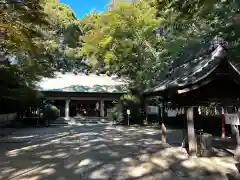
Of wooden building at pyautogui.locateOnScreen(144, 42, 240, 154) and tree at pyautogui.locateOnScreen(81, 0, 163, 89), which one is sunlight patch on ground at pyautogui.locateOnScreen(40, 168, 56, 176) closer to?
wooden building at pyautogui.locateOnScreen(144, 42, 240, 154)

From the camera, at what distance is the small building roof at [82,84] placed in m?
27.0

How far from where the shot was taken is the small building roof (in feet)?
88.7

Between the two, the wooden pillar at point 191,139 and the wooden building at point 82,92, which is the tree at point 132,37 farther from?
the wooden pillar at point 191,139

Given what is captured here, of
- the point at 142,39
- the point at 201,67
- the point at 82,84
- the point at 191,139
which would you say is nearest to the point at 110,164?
the point at 191,139

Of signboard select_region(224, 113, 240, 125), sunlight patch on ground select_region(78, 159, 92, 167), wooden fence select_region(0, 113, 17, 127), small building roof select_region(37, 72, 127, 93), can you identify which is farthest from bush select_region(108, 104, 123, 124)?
signboard select_region(224, 113, 240, 125)

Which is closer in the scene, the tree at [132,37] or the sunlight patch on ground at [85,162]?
the sunlight patch on ground at [85,162]

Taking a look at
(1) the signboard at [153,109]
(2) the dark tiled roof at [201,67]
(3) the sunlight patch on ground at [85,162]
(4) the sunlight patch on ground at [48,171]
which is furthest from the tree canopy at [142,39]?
(4) the sunlight patch on ground at [48,171]

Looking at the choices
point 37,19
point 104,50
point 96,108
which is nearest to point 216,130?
point 37,19

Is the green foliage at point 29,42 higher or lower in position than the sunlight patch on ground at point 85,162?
higher

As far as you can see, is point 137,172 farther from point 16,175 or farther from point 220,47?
point 220,47

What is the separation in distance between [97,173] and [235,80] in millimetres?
5364

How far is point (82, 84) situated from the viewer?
95.6 feet

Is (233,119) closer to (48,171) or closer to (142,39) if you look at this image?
(48,171)

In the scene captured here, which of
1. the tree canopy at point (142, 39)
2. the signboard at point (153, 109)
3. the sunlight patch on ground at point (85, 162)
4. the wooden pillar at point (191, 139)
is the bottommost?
the sunlight patch on ground at point (85, 162)
